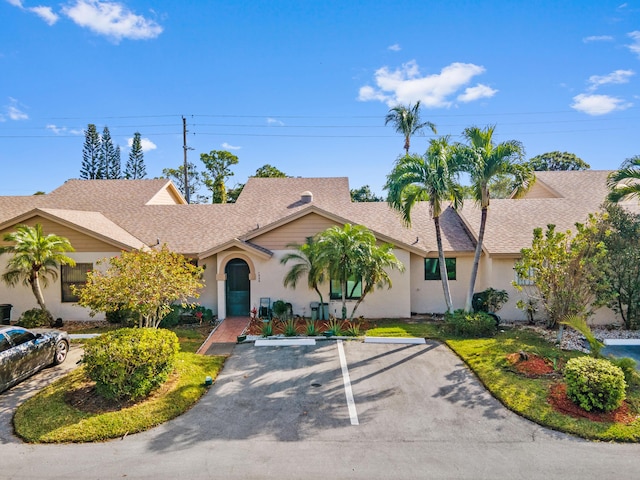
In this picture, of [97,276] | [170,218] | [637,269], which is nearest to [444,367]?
[637,269]

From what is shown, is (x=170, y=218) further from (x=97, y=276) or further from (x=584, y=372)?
(x=584, y=372)

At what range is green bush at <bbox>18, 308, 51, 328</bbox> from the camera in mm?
15406

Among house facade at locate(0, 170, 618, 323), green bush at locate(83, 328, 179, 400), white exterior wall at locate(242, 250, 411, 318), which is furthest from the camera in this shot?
white exterior wall at locate(242, 250, 411, 318)

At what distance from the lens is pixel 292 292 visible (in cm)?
1680

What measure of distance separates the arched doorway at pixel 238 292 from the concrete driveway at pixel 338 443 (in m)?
6.95

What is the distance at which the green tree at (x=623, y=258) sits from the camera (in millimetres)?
14039

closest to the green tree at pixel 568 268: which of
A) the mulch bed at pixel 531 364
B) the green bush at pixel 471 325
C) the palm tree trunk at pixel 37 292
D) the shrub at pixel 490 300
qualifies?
the green bush at pixel 471 325

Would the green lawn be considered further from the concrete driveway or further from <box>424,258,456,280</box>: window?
<box>424,258,456,280</box>: window

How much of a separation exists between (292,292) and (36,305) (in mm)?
11239

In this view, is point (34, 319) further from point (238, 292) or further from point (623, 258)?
point (623, 258)

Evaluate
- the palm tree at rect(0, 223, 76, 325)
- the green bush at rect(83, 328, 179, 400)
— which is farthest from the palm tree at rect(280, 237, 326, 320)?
the palm tree at rect(0, 223, 76, 325)

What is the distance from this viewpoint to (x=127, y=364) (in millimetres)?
8797

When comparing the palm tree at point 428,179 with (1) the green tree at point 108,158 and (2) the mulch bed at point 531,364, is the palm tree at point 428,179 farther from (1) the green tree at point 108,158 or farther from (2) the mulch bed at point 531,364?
(1) the green tree at point 108,158

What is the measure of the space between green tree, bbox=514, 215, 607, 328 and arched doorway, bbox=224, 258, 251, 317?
443 inches
